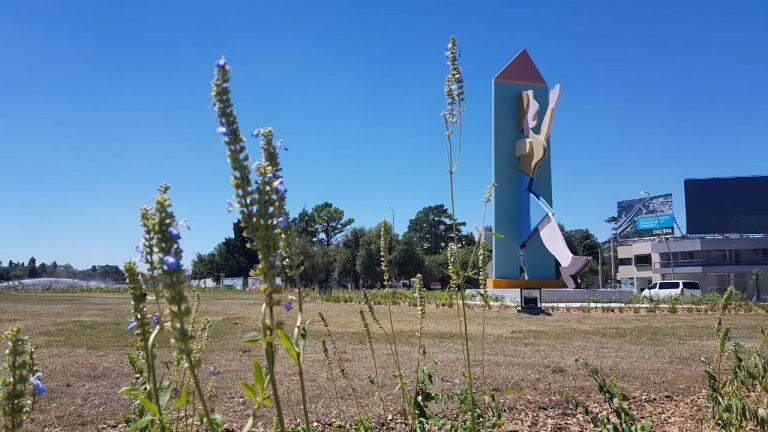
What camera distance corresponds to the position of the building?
51.4 meters

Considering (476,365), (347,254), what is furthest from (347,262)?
(476,365)

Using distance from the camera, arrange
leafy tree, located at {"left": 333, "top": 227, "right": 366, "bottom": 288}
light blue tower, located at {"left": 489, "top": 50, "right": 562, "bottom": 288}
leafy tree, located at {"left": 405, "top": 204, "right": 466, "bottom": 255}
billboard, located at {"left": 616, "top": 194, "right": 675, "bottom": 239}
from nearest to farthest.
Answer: light blue tower, located at {"left": 489, "top": 50, "right": 562, "bottom": 288} < leafy tree, located at {"left": 333, "top": 227, "right": 366, "bottom": 288} < billboard, located at {"left": 616, "top": 194, "right": 675, "bottom": 239} < leafy tree, located at {"left": 405, "top": 204, "right": 466, "bottom": 255}

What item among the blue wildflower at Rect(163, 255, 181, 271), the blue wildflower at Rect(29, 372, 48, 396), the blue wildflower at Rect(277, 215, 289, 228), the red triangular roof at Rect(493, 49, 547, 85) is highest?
the red triangular roof at Rect(493, 49, 547, 85)

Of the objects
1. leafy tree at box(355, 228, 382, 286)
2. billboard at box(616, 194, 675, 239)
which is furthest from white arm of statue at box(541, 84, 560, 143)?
billboard at box(616, 194, 675, 239)

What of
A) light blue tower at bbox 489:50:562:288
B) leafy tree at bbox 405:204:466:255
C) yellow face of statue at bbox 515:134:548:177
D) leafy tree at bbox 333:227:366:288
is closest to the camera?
yellow face of statue at bbox 515:134:548:177

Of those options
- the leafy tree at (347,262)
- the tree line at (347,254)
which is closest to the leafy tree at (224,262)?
the tree line at (347,254)

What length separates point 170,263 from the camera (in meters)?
1.31

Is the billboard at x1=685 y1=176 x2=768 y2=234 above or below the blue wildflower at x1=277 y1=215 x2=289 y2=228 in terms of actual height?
above

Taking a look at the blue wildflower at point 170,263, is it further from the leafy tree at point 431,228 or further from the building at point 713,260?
the leafy tree at point 431,228

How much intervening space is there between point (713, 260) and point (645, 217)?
32.4 feet

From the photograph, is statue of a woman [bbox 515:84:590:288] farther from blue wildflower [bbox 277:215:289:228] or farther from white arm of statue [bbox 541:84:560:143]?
blue wildflower [bbox 277:215:289:228]

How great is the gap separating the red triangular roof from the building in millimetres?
29289

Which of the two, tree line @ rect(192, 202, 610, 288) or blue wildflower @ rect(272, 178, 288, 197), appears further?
tree line @ rect(192, 202, 610, 288)

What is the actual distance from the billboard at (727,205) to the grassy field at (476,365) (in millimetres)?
42912
